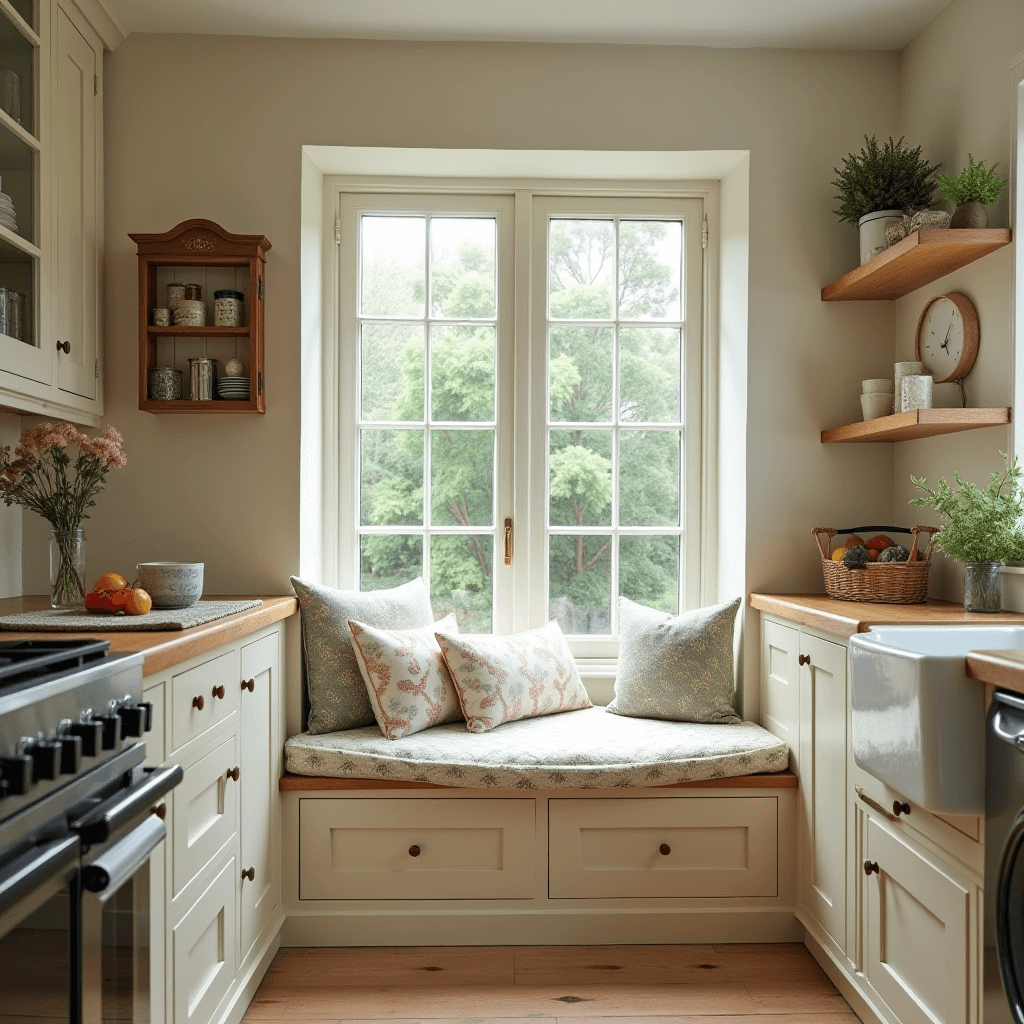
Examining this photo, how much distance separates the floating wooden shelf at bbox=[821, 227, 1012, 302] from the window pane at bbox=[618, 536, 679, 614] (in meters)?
0.96

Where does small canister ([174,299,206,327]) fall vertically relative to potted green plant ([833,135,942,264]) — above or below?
below

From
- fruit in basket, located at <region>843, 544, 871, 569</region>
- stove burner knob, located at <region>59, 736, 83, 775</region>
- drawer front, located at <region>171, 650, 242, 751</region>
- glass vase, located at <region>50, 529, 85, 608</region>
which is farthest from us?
fruit in basket, located at <region>843, 544, 871, 569</region>

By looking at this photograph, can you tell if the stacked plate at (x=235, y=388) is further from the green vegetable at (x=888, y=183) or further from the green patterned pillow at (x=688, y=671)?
the green vegetable at (x=888, y=183)

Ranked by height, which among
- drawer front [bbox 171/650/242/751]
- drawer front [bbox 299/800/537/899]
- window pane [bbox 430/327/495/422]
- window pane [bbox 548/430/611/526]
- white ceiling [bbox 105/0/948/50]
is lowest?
drawer front [bbox 299/800/537/899]

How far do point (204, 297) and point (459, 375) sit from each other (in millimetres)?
851

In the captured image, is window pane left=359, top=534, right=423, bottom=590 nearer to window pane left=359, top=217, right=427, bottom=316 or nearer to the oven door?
window pane left=359, top=217, right=427, bottom=316

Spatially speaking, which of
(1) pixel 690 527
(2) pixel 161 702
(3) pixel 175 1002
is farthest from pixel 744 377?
(3) pixel 175 1002

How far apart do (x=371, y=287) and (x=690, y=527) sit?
4.49 ft

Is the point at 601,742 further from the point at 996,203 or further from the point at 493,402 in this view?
the point at 996,203

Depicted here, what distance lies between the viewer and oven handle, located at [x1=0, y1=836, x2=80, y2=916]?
0.97m

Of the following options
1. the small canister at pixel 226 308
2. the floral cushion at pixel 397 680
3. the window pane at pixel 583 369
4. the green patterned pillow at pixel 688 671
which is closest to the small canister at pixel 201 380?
the small canister at pixel 226 308

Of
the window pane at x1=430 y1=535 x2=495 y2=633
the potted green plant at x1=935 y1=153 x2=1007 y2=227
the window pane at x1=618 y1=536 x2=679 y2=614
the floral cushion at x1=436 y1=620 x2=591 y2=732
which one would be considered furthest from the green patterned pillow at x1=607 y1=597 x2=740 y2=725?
the potted green plant at x1=935 y1=153 x2=1007 y2=227

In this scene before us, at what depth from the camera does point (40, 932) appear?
1061 mm

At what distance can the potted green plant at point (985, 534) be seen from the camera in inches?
82.8
